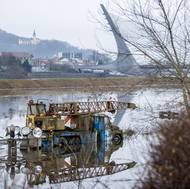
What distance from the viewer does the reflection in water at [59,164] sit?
14262 mm

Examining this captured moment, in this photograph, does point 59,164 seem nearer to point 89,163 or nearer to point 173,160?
point 89,163

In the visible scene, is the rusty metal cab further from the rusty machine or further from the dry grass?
the dry grass

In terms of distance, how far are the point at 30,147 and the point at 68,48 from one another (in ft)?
505

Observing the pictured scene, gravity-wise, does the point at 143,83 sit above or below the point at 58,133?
above

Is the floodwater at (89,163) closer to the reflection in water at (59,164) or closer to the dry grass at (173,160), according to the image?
the reflection in water at (59,164)

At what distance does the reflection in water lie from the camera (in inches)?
562

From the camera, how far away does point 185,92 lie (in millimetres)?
7617

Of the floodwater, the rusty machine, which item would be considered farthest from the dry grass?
the rusty machine

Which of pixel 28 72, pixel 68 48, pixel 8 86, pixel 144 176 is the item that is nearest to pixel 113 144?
pixel 144 176

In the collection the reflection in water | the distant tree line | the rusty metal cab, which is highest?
the distant tree line

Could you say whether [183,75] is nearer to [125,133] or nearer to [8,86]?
[125,133]

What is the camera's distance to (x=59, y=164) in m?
18.2

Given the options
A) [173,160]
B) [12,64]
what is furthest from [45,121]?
[12,64]

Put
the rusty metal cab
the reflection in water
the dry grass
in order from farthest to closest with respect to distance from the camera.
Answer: the rusty metal cab → the reflection in water → the dry grass
